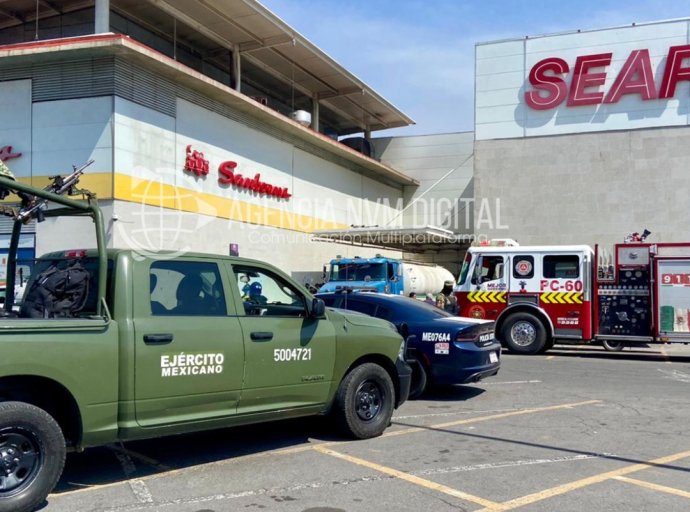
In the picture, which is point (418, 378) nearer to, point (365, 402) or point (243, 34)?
point (365, 402)

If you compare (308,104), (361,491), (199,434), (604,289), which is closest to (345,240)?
(308,104)

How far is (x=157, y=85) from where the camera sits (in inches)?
828

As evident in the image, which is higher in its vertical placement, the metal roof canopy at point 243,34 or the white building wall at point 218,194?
the metal roof canopy at point 243,34

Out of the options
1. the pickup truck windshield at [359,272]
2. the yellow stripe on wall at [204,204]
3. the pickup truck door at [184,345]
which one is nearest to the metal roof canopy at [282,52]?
the yellow stripe on wall at [204,204]

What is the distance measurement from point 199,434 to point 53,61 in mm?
→ 16684

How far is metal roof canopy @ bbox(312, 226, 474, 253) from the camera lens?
25.9 metres

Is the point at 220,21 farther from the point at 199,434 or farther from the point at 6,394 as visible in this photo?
the point at 6,394

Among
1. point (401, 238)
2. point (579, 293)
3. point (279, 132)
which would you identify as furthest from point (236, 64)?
point (579, 293)

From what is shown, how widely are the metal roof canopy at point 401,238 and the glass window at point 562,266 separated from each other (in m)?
10.2

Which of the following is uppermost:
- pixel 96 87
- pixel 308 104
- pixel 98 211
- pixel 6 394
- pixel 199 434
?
pixel 308 104

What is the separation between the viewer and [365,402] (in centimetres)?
703

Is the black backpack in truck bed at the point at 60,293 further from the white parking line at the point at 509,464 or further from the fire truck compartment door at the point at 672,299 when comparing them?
the fire truck compartment door at the point at 672,299

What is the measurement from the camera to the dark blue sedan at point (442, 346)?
9.02 m

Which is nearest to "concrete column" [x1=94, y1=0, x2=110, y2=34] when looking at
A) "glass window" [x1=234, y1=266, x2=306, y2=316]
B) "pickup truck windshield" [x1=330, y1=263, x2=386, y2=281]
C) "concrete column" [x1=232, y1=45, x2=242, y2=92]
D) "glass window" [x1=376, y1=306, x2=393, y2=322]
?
"concrete column" [x1=232, y1=45, x2=242, y2=92]
